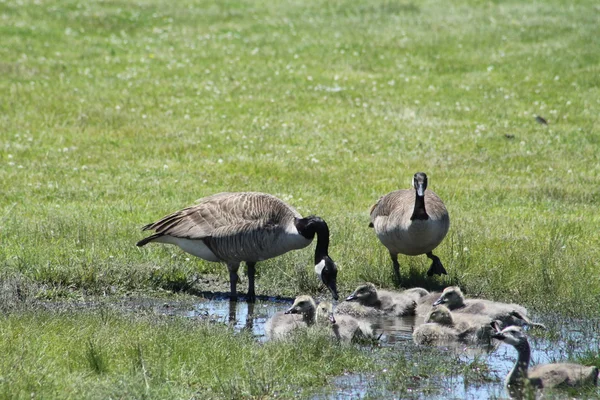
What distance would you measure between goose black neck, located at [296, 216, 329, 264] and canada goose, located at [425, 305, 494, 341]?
4.64 feet

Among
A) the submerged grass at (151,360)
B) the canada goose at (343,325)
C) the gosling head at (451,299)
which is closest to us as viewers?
the submerged grass at (151,360)

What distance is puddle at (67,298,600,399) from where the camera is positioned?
7008mm

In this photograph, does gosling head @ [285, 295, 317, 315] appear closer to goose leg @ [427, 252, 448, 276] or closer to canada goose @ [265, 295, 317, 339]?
canada goose @ [265, 295, 317, 339]

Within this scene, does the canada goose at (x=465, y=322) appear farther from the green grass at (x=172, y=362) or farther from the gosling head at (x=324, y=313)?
the gosling head at (x=324, y=313)

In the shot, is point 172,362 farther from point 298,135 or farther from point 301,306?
point 298,135

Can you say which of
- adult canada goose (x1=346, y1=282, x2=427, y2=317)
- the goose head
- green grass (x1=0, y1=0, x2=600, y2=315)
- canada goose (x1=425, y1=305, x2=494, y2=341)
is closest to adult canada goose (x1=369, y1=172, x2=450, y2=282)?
green grass (x1=0, y1=0, x2=600, y2=315)

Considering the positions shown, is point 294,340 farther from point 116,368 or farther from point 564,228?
point 564,228

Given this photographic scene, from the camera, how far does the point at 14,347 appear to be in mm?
7109

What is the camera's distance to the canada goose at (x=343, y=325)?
8350 mm

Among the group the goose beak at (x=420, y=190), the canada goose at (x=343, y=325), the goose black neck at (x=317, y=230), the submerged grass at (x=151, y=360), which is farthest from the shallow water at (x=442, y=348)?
the goose beak at (x=420, y=190)

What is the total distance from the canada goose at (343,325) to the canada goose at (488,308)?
93cm

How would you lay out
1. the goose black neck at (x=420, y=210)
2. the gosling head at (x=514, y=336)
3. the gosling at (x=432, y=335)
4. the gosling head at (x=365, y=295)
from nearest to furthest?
the gosling head at (x=514, y=336)
the gosling at (x=432, y=335)
the gosling head at (x=365, y=295)
the goose black neck at (x=420, y=210)

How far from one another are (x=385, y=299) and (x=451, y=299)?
0.72 meters

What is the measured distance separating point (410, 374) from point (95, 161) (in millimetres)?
9830
